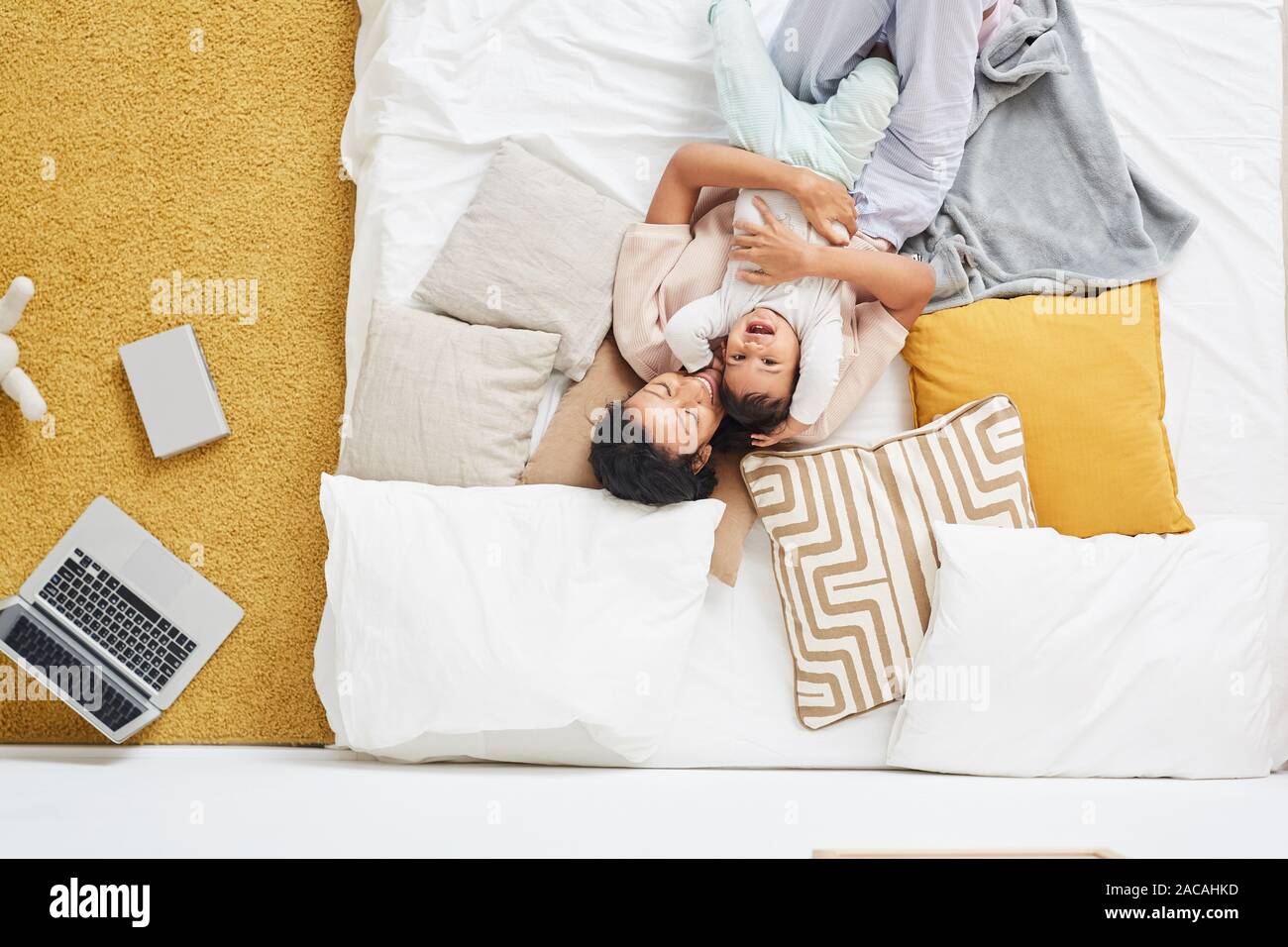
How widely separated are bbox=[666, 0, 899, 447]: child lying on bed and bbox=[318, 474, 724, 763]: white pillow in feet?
0.71

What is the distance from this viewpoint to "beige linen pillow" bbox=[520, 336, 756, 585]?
4.82 ft

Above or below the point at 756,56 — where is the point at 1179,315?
below

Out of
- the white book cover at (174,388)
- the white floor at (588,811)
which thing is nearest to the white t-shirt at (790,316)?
the white floor at (588,811)

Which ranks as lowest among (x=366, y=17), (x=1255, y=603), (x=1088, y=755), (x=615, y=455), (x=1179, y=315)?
(x=1088, y=755)

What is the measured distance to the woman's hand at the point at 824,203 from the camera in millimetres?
1487

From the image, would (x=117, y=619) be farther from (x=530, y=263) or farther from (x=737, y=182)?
(x=737, y=182)

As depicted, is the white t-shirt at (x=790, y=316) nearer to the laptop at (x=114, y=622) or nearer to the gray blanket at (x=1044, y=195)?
the gray blanket at (x=1044, y=195)

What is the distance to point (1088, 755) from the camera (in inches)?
53.5
